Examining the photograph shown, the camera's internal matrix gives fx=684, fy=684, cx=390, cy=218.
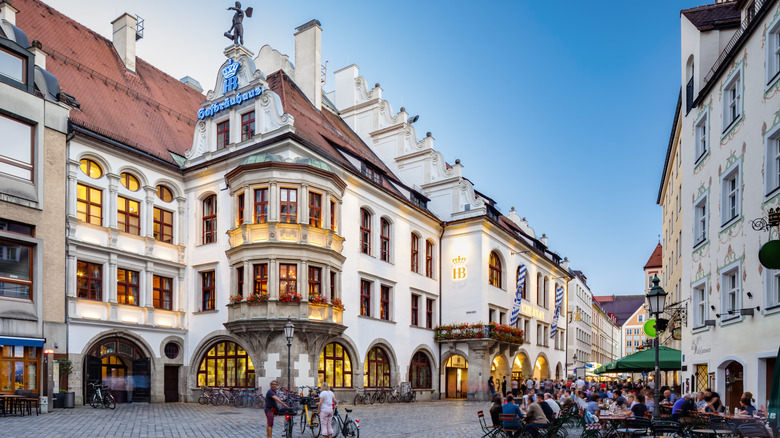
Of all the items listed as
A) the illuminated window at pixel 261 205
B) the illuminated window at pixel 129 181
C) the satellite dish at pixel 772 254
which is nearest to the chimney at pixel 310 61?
the illuminated window at pixel 261 205

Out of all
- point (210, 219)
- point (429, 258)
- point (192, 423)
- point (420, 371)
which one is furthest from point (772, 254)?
point (429, 258)

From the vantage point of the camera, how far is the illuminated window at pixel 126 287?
28.3 metres

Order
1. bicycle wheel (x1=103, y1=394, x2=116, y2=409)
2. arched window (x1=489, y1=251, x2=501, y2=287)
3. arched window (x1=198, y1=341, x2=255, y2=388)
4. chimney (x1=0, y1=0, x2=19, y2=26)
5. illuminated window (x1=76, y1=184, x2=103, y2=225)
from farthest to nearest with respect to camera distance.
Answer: arched window (x1=489, y1=251, x2=501, y2=287) < arched window (x1=198, y1=341, x2=255, y2=388) < illuminated window (x1=76, y1=184, x2=103, y2=225) < chimney (x1=0, y1=0, x2=19, y2=26) < bicycle wheel (x1=103, y1=394, x2=116, y2=409)

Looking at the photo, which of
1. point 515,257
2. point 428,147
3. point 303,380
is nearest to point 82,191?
point 303,380

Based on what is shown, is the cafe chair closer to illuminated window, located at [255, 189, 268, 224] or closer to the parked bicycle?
illuminated window, located at [255, 189, 268, 224]

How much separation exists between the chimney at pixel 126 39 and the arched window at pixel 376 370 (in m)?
19.1

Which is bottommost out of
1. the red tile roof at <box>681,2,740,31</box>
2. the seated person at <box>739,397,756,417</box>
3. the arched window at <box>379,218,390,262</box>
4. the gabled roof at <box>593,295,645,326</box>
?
the gabled roof at <box>593,295,645,326</box>

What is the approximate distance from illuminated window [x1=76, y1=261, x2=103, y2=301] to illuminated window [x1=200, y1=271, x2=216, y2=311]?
4762mm

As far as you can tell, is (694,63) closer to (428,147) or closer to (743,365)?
(743,365)

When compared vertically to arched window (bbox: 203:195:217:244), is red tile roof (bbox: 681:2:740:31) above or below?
above

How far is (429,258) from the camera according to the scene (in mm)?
39812

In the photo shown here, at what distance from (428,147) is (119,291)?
2006 cm

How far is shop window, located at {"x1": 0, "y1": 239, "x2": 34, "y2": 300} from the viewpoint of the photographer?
77.0 ft

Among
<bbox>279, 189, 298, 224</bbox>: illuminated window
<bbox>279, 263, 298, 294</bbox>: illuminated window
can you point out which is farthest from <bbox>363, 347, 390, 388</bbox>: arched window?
<bbox>279, 189, 298, 224</bbox>: illuminated window
